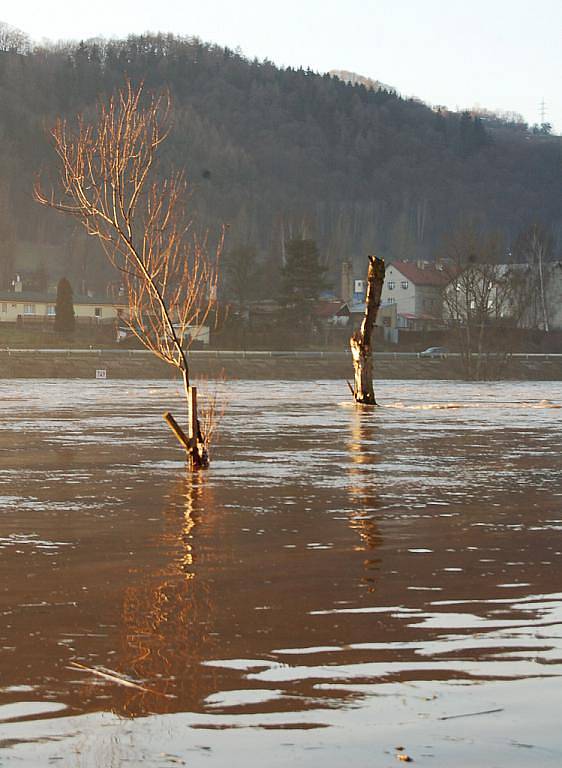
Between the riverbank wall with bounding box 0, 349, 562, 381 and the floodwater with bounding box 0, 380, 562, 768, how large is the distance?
6921cm

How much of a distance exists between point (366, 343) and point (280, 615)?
39.6m

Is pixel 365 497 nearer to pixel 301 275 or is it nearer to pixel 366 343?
pixel 366 343

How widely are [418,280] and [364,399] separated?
111m

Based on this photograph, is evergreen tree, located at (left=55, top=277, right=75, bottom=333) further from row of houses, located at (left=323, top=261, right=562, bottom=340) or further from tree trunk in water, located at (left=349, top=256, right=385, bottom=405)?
tree trunk in water, located at (left=349, top=256, right=385, bottom=405)

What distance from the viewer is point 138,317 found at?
2359cm

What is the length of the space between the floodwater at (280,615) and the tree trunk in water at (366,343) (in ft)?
82.8

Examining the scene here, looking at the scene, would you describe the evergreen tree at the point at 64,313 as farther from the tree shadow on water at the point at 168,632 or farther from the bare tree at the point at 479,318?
the tree shadow on water at the point at 168,632

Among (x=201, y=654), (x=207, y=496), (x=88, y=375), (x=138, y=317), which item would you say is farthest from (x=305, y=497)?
(x=88, y=375)

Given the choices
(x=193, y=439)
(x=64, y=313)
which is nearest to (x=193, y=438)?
(x=193, y=439)

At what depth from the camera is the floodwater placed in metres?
6.82

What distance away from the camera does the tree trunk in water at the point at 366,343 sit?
49.6 meters

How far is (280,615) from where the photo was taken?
10078 mm

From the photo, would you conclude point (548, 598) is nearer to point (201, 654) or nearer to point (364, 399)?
point (201, 654)

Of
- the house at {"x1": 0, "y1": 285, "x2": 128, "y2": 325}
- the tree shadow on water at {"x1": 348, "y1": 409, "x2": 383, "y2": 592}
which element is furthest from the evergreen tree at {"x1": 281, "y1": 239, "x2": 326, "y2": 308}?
the tree shadow on water at {"x1": 348, "y1": 409, "x2": 383, "y2": 592}
